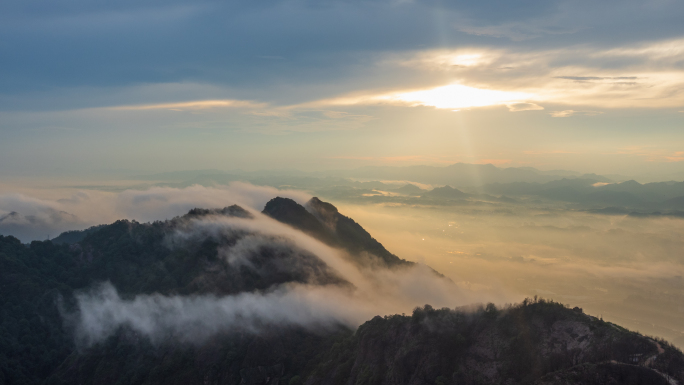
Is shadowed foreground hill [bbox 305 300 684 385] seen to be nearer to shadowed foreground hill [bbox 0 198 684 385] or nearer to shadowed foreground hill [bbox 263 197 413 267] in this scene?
shadowed foreground hill [bbox 0 198 684 385]

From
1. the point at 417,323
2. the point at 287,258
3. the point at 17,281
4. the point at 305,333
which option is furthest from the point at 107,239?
the point at 417,323

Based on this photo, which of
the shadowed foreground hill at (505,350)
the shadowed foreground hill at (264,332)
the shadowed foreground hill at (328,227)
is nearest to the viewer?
the shadowed foreground hill at (505,350)

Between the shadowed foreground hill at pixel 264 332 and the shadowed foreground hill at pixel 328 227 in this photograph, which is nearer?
the shadowed foreground hill at pixel 264 332

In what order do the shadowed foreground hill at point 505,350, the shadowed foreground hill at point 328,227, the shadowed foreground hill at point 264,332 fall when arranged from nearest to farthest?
the shadowed foreground hill at point 505,350
the shadowed foreground hill at point 264,332
the shadowed foreground hill at point 328,227

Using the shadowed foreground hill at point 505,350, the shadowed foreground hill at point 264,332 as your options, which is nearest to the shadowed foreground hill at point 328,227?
the shadowed foreground hill at point 264,332

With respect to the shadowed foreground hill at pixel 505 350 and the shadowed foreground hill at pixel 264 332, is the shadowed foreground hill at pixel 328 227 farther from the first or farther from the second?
the shadowed foreground hill at pixel 505 350

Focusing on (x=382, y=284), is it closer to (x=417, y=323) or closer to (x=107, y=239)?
(x=417, y=323)

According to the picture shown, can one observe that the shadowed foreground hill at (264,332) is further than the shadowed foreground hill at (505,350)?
Yes

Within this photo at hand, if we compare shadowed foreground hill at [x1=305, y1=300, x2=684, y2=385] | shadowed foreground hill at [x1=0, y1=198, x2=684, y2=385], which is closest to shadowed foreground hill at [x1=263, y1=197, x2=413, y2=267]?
shadowed foreground hill at [x1=0, y1=198, x2=684, y2=385]

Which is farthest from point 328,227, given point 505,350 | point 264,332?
point 505,350
